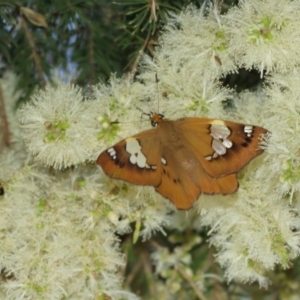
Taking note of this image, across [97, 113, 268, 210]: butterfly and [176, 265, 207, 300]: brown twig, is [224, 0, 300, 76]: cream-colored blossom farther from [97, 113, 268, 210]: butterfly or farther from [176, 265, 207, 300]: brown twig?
[176, 265, 207, 300]: brown twig

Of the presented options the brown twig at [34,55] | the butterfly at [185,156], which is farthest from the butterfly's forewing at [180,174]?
the brown twig at [34,55]

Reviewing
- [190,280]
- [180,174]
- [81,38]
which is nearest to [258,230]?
[180,174]

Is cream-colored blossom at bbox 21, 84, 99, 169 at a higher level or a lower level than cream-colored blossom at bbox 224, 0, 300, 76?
lower

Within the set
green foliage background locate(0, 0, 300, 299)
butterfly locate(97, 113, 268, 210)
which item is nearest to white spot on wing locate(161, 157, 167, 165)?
butterfly locate(97, 113, 268, 210)

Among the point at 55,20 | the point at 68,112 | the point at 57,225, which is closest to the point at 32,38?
the point at 55,20

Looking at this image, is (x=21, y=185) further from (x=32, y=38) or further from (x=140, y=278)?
(x=140, y=278)

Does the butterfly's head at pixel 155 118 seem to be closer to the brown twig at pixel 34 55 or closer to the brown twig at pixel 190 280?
the brown twig at pixel 34 55
